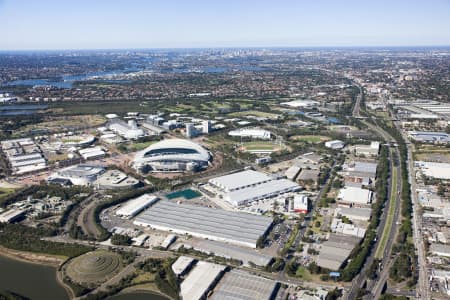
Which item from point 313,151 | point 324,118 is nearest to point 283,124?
point 324,118

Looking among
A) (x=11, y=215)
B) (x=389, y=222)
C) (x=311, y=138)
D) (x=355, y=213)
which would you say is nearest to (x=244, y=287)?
(x=355, y=213)

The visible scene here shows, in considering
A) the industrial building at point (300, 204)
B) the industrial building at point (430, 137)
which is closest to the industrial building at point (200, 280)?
the industrial building at point (300, 204)

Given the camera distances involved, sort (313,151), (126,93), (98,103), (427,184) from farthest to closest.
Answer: (126,93)
(98,103)
(313,151)
(427,184)

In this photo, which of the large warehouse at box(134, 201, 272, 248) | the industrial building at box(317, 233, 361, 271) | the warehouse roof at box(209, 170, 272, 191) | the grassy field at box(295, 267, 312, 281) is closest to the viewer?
the grassy field at box(295, 267, 312, 281)

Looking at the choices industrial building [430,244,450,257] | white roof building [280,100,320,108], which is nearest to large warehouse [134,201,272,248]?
industrial building [430,244,450,257]

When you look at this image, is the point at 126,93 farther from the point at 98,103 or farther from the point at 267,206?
the point at 267,206

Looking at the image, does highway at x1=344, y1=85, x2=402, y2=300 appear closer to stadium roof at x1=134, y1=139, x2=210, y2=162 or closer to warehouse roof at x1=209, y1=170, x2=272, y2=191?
warehouse roof at x1=209, y1=170, x2=272, y2=191
